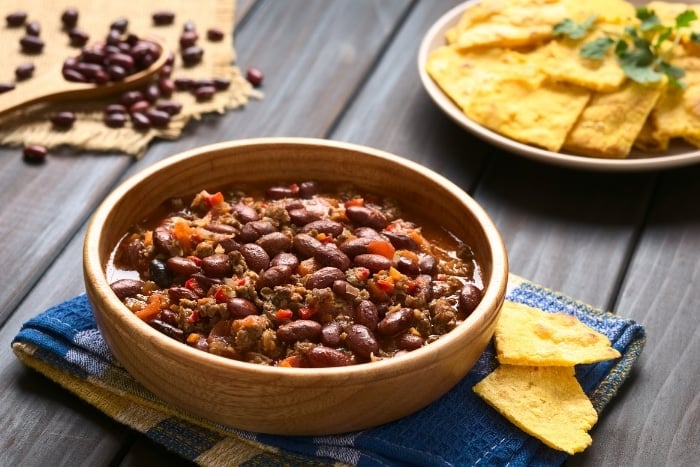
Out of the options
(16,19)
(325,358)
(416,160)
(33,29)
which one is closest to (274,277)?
(325,358)

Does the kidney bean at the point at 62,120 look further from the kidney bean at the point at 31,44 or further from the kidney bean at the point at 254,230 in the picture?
the kidney bean at the point at 254,230

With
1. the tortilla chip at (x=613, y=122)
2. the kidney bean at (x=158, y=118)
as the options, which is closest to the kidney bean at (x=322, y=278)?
the tortilla chip at (x=613, y=122)

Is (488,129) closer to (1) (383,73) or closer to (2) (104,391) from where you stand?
(1) (383,73)

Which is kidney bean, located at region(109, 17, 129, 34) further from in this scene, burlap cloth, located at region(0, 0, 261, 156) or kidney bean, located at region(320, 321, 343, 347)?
kidney bean, located at region(320, 321, 343, 347)

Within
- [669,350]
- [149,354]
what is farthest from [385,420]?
[669,350]

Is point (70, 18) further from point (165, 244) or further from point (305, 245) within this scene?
point (305, 245)

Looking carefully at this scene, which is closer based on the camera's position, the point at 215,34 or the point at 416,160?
the point at 416,160
